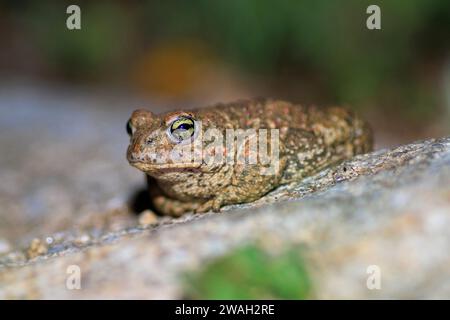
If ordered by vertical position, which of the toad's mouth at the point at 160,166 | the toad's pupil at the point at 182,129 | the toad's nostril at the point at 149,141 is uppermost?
the toad's pupil at the point at 182,129

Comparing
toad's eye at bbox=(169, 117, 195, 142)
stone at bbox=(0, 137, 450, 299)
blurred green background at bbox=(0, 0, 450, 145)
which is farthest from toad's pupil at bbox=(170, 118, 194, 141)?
blurred green background at bbox=(0, 0, 450, 145)

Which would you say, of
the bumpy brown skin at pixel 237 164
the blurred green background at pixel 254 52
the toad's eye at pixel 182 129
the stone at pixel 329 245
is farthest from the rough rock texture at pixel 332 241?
the blurred green background at pixel 254 52

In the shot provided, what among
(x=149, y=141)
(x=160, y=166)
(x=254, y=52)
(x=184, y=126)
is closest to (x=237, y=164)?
(x=184, y=126)

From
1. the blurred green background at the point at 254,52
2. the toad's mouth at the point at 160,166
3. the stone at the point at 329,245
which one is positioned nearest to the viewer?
the stone at the point at 329,245

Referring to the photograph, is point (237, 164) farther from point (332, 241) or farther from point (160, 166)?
point (332, 241)

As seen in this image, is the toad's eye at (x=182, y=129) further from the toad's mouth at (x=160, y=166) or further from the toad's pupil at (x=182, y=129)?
the toad's mouth at (x=160, y=166)

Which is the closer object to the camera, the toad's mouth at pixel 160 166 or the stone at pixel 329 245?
the stone at pixel 329 245

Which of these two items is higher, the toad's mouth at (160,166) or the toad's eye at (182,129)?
the toad's eye at (182,129)

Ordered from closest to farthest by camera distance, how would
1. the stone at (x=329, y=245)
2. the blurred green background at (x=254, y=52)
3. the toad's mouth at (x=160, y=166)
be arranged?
1. the stone at (x=329, y=245)
2. the toad's mouth at (x=160, y=166)
3. the blurred green background at (x=254, y=52)
